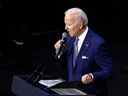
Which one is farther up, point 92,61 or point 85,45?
point 85,45

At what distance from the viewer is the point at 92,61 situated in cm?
627

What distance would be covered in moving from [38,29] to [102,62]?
33.1ft

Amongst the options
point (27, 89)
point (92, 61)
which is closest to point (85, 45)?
point (92, 61)

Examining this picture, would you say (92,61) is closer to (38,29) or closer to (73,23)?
(73,23)

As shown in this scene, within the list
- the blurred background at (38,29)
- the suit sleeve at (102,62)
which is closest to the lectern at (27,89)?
the suit sleeve at (102,62)

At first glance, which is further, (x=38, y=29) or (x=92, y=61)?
(x=38, y=29)

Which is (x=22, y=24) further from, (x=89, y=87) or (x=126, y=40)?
(x=89, y=87)

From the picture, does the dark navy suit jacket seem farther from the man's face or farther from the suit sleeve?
the man's face

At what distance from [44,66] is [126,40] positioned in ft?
40.6

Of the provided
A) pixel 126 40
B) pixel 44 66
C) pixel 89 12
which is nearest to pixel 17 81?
pixel 44 66

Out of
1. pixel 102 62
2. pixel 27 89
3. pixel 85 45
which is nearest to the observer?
pixel 27 89

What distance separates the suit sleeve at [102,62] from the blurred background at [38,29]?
24.0ft

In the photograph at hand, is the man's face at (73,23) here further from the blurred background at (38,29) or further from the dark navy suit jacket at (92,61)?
the blurred background at (38,29)

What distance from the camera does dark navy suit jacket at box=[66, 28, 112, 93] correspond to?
242 inches
